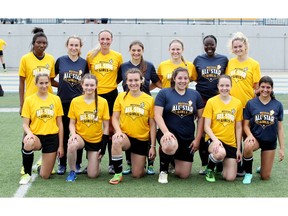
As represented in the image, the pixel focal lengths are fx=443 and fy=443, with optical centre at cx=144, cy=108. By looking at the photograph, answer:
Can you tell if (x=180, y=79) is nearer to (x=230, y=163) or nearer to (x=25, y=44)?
(x=230, y=163)

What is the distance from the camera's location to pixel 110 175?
485 cm

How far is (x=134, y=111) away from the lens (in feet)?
15.0

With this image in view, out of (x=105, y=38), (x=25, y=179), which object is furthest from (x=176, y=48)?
(x=25, y=179)

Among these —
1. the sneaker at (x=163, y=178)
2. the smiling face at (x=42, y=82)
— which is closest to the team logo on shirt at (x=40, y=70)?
the smiling face at (x=42, y=82)

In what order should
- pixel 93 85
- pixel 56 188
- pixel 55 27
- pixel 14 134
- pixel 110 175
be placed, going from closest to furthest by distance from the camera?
pixel 56 188 < pixel 93 85 < pixel 110 175 < pixel 14 134 < pixel 55 27

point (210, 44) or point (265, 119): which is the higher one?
point (210, 44)

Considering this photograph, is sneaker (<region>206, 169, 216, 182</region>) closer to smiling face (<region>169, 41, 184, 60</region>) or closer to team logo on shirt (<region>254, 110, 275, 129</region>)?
team logo on shirt (<region>254, 110, 275, 129</region>)

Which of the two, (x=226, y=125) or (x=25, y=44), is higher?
(x=25, y=44)

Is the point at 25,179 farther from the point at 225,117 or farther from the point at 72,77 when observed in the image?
the point at 225,117

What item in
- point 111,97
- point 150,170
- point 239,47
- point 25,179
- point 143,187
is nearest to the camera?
point 143,187

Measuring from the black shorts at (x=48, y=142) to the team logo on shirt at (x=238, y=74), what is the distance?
2004 mm

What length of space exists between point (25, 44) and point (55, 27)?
1.78 meters

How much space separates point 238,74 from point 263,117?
586mm

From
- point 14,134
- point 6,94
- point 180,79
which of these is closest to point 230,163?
point 180,79
